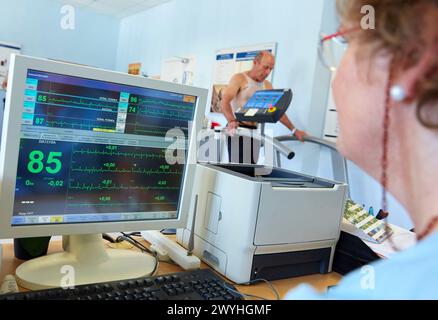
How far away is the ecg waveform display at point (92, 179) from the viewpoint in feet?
2.59

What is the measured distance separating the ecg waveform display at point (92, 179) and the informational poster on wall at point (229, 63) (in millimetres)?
2731

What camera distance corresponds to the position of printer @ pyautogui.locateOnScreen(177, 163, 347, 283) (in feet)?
3.09

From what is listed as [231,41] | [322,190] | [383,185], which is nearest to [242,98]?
[231,41]

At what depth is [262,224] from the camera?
37.2 inches

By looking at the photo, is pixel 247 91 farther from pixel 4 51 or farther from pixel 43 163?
pixel 4 51

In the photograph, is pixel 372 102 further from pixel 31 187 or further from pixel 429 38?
pixel 31 187

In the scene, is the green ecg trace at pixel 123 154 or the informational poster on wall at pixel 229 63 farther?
the informational poster on wall at pixel 229 63

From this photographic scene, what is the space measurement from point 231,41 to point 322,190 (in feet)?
10.6

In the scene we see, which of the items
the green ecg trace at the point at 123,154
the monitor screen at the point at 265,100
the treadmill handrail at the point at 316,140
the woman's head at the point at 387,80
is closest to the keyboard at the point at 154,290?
the green ecg trace at the point at 123,154

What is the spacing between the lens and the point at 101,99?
2.75 ft

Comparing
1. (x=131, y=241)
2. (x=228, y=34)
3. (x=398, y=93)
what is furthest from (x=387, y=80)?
(x=228, y=34)

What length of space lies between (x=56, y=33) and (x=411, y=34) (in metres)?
6.13

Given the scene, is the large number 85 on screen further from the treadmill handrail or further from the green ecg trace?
the treadmill handrail

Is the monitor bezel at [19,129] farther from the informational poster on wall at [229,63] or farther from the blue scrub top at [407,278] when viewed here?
the informational poster on wall at [229,63]
